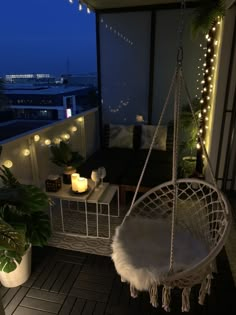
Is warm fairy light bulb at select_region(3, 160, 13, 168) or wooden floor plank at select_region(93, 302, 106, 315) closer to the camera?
wooden floor plank at select_region(93, 302, 106, 315)

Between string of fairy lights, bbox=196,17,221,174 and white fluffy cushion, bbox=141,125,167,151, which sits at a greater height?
string of fairy lights, bbox=196,17,221,174

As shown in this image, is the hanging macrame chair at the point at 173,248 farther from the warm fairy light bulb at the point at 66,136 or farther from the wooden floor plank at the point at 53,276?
the warm fairy light bulb at the point at 66,136

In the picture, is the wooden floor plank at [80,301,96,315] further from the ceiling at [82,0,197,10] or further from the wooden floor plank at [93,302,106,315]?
the ceiling at [82,0,197,10]

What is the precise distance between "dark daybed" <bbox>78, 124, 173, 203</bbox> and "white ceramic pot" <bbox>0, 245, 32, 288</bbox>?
1378mm

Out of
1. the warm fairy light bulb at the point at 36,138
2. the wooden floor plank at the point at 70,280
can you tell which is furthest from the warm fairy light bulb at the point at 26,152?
the wooden floor plank at the point at 70,280

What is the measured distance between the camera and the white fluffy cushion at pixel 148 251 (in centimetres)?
135

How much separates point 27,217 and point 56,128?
5.45 ft

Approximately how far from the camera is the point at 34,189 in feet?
5.52

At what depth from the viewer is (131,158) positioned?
12.2ft

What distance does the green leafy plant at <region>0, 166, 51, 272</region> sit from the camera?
144 centimetres

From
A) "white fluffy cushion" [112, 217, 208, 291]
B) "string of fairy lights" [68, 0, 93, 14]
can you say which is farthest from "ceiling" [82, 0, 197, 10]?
"white fluffy cushion" [112, 217, 208, 291]

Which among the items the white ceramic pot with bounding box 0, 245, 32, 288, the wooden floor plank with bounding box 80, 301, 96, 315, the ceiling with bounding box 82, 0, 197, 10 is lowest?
the wooden floor plank with bounding box 80, 301, 96, 315

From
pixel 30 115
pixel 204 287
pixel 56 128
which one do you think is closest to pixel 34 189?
pixel 204 287

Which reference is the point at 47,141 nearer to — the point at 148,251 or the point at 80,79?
the point at 148,251
